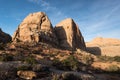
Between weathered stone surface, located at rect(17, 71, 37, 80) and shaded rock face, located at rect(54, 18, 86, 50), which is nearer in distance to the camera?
weathered stone surface, located at rect(17, 71, 37, 80)

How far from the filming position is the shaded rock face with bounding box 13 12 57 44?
47025 mm

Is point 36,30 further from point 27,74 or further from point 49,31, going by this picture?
point 27,74

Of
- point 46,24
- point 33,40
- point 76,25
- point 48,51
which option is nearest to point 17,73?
point 48,51

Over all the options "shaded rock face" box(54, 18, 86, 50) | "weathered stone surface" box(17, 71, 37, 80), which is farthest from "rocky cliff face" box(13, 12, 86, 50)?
"weathered stone surface" box(17, 71, 37, 80)

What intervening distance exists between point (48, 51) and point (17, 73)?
2245 centimetres

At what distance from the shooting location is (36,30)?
5006 centimetres

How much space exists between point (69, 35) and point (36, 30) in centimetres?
1109

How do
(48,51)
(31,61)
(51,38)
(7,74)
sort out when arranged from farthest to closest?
(51,38), (48,51), (31,61), (7,74)

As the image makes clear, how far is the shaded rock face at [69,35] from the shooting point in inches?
2119

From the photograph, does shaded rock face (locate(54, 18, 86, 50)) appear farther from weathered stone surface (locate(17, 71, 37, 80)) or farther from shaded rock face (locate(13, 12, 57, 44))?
weathered stone surface (locate(17, 71, 37, 80))

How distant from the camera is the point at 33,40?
45.7m

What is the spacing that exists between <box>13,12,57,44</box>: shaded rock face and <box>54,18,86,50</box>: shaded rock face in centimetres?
357

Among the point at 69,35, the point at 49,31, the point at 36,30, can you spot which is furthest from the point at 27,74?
the point at 69,35

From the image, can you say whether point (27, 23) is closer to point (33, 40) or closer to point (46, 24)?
point (46, 24)
